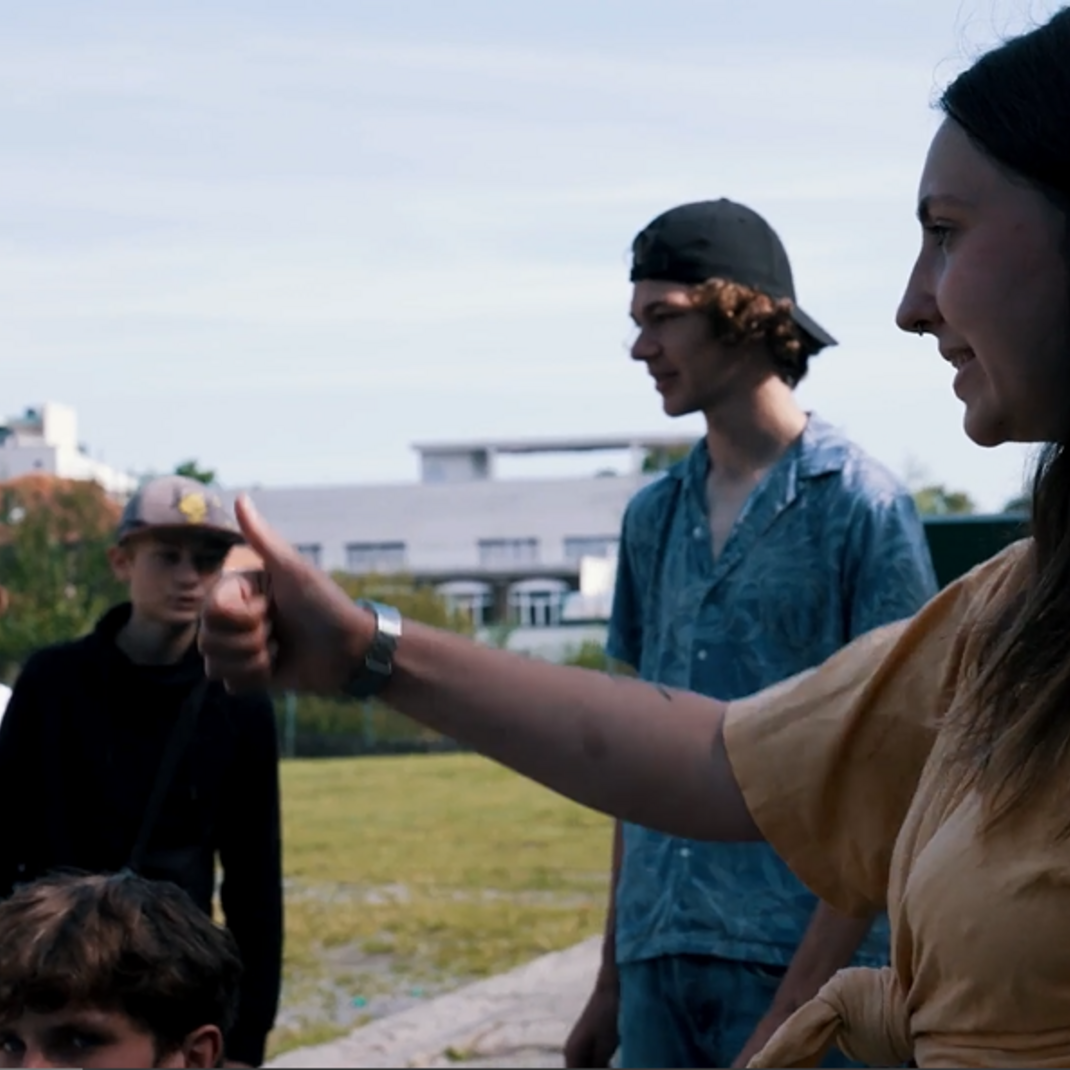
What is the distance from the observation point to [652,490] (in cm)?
428

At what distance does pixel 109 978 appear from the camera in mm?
A: 3396

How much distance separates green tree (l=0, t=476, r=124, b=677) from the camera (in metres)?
39.9

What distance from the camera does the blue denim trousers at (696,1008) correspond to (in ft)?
12.7

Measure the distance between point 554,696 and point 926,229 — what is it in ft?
1.98

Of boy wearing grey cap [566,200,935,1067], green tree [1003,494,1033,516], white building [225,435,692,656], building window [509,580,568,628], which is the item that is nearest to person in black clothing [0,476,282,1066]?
boy wearing grey cap [566,200,935,1067]

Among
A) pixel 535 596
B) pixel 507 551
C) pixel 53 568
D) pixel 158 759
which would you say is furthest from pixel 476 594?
pixel 158 759

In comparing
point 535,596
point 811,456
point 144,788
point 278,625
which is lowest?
point 535,596

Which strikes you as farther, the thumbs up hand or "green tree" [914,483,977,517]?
"green tree" [914,483,977,517]

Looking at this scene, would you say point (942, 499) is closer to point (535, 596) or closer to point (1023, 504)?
point (535, 596)

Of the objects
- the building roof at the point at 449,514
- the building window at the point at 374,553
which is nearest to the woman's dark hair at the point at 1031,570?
the building window at the point at 374,553

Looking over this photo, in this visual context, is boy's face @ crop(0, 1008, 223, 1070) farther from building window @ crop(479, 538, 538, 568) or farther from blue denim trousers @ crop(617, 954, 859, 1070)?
building window @ crop(479, 538, 538, 568)

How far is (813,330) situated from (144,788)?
1.55 meters

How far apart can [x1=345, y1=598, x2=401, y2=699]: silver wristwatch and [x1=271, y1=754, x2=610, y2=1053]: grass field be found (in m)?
6.32

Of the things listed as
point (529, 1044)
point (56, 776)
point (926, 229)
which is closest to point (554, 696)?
point (926, 229)
